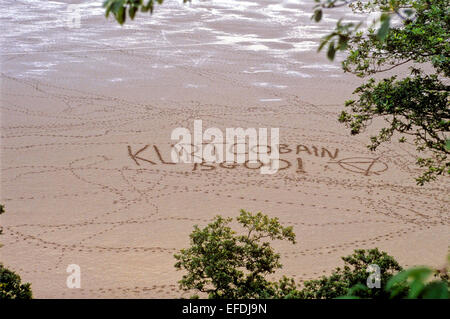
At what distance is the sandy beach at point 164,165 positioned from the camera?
599 inches

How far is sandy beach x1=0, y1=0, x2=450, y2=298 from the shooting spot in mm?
15219

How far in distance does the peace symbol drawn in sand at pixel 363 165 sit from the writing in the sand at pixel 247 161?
1.99 ft

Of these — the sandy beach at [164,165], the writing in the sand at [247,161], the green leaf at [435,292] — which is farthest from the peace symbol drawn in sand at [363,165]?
the green leaf at [435,292]

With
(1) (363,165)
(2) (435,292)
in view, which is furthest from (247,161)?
(2) (435,292)

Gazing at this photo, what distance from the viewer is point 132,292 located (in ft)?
43.2

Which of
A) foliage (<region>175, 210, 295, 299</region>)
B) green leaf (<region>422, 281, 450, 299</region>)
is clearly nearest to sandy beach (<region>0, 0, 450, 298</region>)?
foliage (<region>175, 210, 295, 299</region>)

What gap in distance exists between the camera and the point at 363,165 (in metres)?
21.5

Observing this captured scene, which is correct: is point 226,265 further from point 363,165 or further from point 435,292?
point 363,165

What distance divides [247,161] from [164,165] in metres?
3.03

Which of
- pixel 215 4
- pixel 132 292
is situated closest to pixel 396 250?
pixel 132 292

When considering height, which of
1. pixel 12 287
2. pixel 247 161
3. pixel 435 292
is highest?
pixel 435 292

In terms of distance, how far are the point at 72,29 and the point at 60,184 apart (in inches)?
918

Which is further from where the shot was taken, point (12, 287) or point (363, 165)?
point (363, 165)
